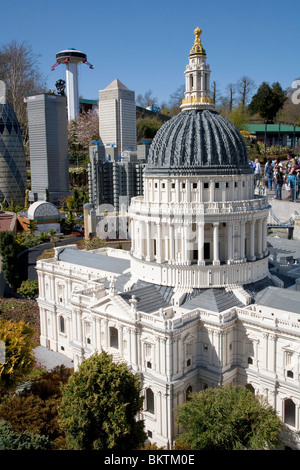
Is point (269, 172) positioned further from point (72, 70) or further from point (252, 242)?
point (72, 70)

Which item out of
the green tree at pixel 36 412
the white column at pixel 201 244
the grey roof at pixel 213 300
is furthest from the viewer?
the white column at pixel 201 244

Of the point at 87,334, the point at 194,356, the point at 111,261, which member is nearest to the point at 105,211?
the point at 111,261

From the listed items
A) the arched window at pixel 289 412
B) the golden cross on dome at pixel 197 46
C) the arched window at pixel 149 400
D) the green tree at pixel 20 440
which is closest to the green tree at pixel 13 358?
the green tree at pixel 20 440

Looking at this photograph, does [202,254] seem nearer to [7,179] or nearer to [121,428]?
[121,428]

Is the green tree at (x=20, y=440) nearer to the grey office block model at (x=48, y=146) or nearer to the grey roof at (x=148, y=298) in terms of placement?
the grey roof at (x=148, y=298)

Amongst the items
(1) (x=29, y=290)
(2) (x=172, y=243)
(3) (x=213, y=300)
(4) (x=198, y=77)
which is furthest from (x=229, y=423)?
(1) (x=29, y=290)

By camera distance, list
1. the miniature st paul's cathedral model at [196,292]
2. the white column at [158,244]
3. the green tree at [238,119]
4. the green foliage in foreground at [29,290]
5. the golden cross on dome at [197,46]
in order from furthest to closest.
Answer: the green tree at [238,119] < the green foliage in foreground at [29,290] < the golden cross on dome at [197,46] < the white column at [158,244] < the miniature st paul's cathedral model at [196,292]
